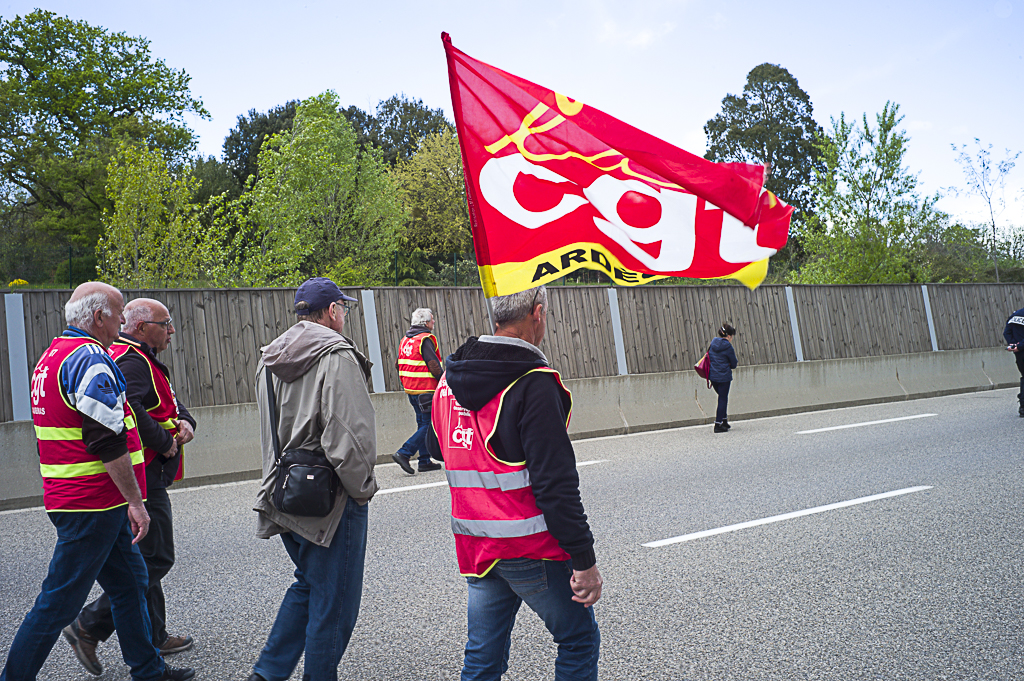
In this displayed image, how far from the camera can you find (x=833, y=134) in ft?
86.2

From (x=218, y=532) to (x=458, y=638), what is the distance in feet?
11.1

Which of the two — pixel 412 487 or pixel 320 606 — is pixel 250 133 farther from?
pixel 320 606

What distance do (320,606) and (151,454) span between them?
1514 mm

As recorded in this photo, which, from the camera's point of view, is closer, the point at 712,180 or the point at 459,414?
the point at 459,414

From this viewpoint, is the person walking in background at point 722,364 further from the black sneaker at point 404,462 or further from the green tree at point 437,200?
the green tree at point 437,200

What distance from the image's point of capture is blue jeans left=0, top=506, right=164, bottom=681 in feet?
11.0

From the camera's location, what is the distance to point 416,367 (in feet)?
30.5

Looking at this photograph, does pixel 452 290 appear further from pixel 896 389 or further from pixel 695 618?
pixel 896 389

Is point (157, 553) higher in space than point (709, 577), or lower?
higher

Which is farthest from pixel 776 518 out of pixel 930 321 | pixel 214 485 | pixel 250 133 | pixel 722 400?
pixel 250 133

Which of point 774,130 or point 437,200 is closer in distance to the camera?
point 437,200

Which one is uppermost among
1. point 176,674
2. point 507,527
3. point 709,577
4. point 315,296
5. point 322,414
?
point 315,296

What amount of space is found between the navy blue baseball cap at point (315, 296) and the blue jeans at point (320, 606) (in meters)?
0.91

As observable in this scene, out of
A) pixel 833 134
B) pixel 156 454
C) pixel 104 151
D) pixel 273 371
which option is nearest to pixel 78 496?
pixel 156 454
